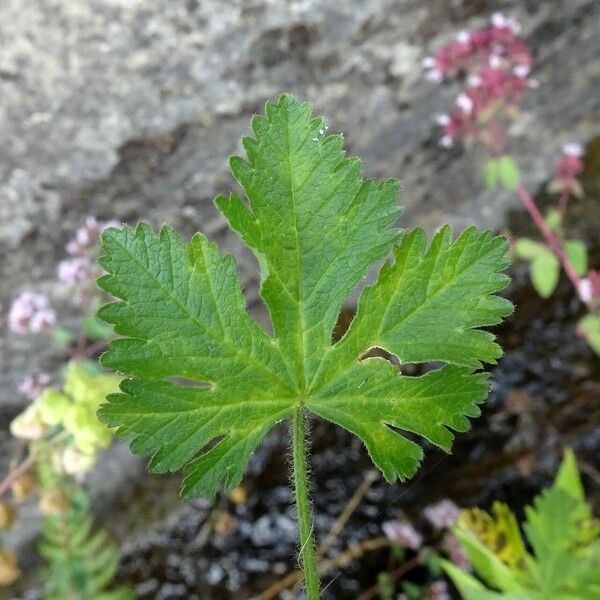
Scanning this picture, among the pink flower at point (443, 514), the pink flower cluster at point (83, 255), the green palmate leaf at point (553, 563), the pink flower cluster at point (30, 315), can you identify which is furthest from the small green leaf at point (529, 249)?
the pink flower cluster at point (30, 315)

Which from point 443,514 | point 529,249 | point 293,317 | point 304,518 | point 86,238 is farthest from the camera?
point 443,514

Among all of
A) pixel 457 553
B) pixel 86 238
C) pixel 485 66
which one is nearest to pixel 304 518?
pixel 86 238

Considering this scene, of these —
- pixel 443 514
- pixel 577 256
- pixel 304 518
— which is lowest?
pixel 304 518

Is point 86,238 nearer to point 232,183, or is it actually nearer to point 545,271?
point 232,183

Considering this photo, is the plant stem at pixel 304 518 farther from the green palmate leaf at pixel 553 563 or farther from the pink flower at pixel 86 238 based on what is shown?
the pink flower at pixel 86 238

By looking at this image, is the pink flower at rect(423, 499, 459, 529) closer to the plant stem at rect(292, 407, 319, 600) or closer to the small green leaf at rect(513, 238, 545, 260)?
the small green leaf at rect(513, 238, 545, 260)

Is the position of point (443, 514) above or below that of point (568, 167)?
below

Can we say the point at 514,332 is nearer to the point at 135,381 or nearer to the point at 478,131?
the point at 478,131
